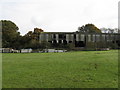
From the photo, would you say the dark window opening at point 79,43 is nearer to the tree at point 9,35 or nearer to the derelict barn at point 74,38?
the derelict barn at point 74,38

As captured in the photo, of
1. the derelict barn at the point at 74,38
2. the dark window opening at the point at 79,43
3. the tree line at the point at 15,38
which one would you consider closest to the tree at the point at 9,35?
the tree line at the point at 15,38

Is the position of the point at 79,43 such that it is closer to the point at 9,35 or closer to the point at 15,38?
the point at 15,38

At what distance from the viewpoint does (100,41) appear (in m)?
64.6

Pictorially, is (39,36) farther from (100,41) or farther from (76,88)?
(76,88)

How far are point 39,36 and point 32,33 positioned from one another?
7.05 feet

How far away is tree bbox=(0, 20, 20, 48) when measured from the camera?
2172 inches

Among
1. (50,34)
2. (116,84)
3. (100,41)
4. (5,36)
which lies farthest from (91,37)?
(116,84)

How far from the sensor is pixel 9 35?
184 ft

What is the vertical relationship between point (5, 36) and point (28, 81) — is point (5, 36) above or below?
above

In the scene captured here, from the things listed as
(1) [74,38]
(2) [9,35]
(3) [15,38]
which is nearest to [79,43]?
(1) [74,38]

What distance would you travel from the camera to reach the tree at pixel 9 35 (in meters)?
55.2

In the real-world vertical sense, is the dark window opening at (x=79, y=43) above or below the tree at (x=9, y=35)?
below

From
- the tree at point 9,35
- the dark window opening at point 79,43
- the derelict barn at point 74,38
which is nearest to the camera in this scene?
the tree at point 9,35

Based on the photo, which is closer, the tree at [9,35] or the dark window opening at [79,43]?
the tree at [9,35]
